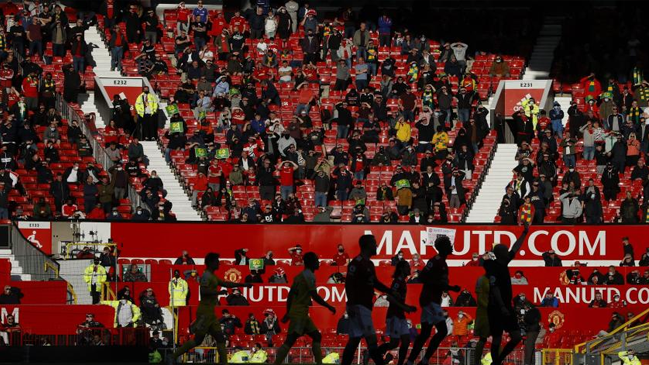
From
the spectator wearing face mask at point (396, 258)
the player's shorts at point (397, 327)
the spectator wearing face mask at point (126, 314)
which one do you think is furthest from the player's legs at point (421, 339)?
the spectator wearing face mask at point (396, 258)

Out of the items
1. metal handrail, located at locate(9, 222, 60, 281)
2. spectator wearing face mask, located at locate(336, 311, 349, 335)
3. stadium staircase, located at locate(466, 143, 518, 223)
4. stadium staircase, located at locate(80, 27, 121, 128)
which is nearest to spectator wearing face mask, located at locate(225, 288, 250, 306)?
metal handrail, located at locate(9, 222, 60, 281)

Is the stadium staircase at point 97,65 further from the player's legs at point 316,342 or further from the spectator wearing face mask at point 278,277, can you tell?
the player's legs at point 316,342

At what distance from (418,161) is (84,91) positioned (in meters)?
9.88

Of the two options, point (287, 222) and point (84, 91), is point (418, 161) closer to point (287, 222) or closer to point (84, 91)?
point (287, 222)

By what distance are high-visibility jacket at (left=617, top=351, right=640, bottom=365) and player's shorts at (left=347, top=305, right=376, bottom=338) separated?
23.9 ft

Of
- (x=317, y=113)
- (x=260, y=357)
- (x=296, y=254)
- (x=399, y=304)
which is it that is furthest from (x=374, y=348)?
(x=317, y=113)

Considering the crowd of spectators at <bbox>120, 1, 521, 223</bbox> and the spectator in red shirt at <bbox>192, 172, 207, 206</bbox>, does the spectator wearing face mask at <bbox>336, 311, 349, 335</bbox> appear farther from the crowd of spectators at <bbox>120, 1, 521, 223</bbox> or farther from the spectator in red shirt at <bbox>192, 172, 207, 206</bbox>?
the spectator in red shirt at <bbox>192, 172, 207, 206</bbox>

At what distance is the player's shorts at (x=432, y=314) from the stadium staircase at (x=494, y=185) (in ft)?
62.3

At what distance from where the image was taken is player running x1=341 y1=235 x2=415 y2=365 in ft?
64.5

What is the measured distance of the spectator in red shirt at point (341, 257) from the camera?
3709 centimetres

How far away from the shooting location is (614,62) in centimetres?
4347

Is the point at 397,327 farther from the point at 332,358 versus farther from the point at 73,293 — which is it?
the point at 73,293

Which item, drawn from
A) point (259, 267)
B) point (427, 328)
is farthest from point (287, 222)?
point (427, 328)

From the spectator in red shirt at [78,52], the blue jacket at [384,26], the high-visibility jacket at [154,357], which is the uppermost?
the blue jacket at [384,26]
